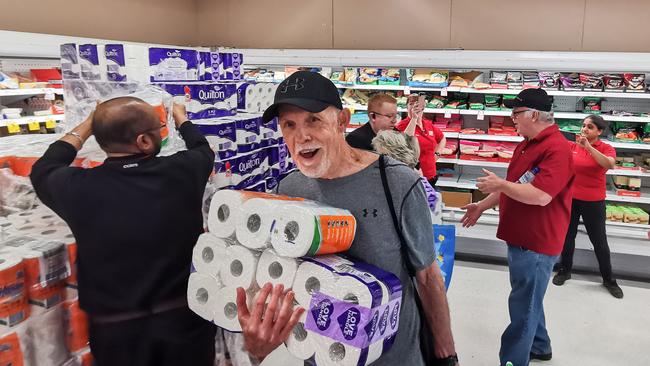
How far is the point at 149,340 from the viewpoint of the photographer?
6.07ft

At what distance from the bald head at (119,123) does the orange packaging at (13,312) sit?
59 cm

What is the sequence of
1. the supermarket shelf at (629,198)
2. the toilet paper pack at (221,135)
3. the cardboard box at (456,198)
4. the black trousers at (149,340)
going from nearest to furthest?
the black trousers at (149,340) < the toilet paper pack at (221,135) < the supermarket shelf at (629,198) < the cardboard box at (456,198)

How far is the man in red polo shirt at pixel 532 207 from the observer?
2947 millimetres

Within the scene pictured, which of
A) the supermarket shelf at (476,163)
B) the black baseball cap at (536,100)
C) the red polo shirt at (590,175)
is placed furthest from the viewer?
the supermarket shelf at (476,163)

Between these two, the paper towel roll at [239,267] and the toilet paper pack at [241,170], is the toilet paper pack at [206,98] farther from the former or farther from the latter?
the paper towel roll at [239,267]

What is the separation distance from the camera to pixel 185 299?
1933 mm

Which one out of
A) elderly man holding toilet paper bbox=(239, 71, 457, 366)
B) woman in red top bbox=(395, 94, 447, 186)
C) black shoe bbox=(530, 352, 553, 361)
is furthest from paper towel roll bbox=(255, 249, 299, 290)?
woman in red top bbox=(395, 94, 447, 186)

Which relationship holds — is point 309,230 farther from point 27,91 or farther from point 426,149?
point 27,91

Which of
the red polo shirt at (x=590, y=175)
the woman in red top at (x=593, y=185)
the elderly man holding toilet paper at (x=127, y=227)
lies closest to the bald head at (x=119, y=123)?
the elderly man holding toilet paper at (x=127, y=227)

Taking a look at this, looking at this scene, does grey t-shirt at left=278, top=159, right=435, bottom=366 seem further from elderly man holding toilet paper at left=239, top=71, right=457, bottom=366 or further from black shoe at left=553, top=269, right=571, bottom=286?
black shoe at left=553, top=269, right=571, bottom=286

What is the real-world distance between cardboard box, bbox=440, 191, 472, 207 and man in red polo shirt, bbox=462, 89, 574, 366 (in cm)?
257

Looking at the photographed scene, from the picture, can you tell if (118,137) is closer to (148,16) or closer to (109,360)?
(109,360)

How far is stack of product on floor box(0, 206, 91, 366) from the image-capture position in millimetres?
1600

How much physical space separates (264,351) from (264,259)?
0.25 metres
